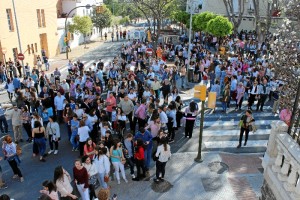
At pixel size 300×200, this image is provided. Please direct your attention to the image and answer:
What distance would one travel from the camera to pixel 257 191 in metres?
8.77

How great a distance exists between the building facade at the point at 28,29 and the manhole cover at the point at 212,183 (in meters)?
19.1

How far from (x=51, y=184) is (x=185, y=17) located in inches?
1372

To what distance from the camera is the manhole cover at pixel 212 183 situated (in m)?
8.88

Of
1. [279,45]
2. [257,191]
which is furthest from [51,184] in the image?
[279,45]

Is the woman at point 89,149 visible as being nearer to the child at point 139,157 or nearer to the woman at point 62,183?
the child at point 139,157

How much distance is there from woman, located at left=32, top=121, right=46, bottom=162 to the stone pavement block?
5.97 m

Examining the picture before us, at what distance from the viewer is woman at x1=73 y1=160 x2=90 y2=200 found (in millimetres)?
7154

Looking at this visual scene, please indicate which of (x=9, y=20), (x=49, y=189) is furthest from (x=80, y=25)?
(x=49, y=189)

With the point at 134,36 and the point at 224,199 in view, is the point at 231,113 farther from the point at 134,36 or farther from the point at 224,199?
the point at 134,36

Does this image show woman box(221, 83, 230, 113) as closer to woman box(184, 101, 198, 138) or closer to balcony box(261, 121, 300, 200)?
woman box(184, 101, 198, 138)

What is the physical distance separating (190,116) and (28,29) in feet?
72.7

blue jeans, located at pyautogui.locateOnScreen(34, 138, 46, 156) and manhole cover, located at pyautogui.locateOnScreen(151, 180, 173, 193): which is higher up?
blue jeans, located at pyautogui.locateOnScreen(34, 138, 46, 156)

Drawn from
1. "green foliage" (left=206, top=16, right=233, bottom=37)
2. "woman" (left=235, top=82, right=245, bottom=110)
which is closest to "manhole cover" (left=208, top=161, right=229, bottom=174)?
"woman" (left=235, top=82, right=245, bottom=110)

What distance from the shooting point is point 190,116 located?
452 inches
